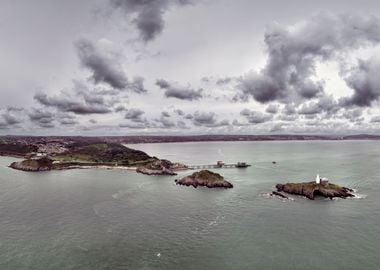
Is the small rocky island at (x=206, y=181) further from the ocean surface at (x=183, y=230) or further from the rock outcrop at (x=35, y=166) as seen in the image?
the rock outcrop at (x=35, y=166)

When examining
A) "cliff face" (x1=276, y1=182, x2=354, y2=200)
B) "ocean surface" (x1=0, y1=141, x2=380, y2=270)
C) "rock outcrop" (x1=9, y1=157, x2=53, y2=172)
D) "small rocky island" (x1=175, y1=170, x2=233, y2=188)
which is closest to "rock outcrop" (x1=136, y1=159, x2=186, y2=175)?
"small rocky island" (x1=175, y1=170, x2=233, y2=188)

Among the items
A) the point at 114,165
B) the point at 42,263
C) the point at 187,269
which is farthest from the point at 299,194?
the point at 114,165

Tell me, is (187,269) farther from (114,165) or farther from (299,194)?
(114,165)

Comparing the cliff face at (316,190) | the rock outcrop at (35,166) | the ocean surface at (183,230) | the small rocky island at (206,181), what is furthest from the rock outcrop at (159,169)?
the cliff face at (316,190)

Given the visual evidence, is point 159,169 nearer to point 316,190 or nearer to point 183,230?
point 316,190

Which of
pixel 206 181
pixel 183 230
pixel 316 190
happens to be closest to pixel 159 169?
pixel 206 181

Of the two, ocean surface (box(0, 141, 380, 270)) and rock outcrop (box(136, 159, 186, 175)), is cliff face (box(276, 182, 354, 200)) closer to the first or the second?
ocean surface (box(0, 141, 380, 270))
